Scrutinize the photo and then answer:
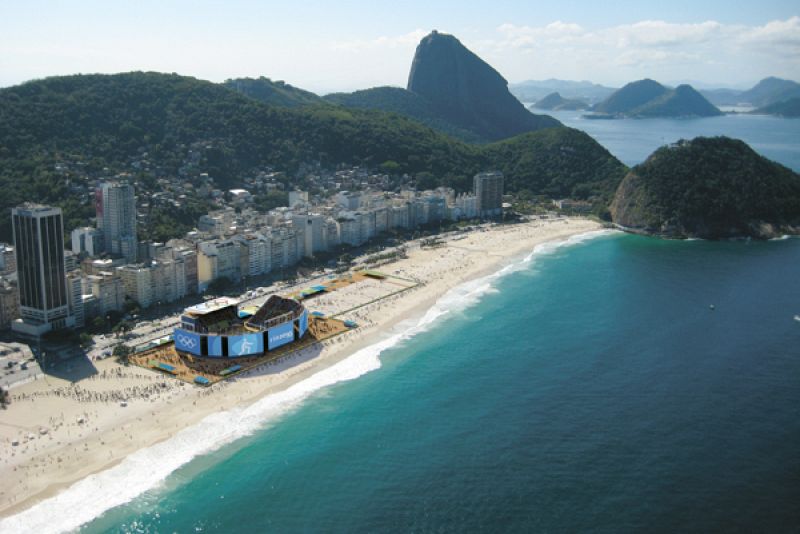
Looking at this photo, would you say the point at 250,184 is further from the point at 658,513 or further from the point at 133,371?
the point at 658,513

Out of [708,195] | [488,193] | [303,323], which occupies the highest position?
[708,195]

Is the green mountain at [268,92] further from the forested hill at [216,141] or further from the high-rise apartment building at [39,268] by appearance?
the high-rise apartment building at [39,268]

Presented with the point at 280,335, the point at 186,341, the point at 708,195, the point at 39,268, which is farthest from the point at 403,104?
the point at 186,341

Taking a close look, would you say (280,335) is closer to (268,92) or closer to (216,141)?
(216,141)

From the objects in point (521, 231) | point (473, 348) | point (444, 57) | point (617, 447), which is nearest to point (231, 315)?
point (473, 348)

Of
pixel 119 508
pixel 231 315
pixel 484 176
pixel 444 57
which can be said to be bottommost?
pixel 119 508

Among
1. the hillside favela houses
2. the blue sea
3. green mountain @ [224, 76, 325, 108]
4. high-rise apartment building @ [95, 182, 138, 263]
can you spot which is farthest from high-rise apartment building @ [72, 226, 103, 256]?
green mountain @ [224, 76, 325, 108]

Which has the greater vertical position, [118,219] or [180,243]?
[118,219]
